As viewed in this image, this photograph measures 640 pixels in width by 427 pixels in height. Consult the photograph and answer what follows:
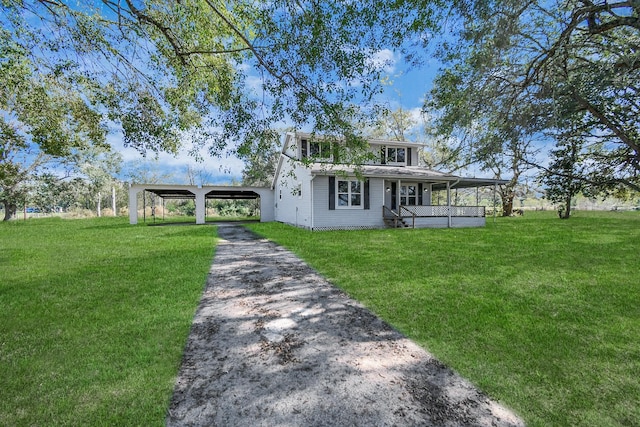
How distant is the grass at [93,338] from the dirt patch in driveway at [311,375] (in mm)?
247

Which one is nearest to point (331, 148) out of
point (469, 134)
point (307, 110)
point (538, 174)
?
point (307, 110)

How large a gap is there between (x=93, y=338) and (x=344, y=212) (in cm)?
1187

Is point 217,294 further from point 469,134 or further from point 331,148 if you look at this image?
point 469,134

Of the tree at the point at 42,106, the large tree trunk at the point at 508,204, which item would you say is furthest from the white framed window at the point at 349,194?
the large tree trunk at the point at 508,204

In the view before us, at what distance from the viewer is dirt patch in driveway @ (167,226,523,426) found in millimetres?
1943

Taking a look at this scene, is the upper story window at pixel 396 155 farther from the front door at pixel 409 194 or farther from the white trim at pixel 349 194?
the white trim at pixel 349 194

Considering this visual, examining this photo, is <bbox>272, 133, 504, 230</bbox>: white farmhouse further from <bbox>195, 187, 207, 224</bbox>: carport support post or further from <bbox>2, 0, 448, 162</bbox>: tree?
<bbox>2, 0, 448, 162</bbox>: tree

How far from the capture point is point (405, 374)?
243cm

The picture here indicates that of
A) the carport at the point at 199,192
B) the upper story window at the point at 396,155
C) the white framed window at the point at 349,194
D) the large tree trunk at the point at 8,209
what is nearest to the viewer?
the white framed window at the point at 349,194

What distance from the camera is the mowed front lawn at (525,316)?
2186 mm

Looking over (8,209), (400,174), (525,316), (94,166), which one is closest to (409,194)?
(400,174)

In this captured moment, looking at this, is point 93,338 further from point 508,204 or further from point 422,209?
point 508,204

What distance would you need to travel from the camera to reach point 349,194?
14375 millimetres

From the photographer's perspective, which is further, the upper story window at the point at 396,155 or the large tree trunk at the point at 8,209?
the large tree trunk at the point at 8,209
